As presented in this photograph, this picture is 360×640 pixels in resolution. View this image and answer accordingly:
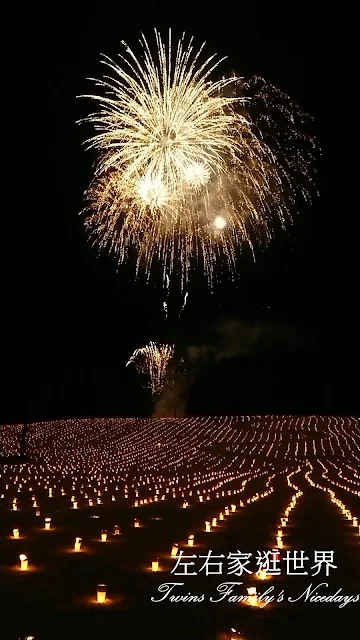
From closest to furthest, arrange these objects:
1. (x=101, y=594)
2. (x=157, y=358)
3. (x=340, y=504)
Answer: (x=101, y=594)
(x=340, y=504)
(x=157, y=358)

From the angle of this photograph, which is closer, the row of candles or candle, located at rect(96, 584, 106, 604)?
candle, located at rect(96, 584, 106, 604)

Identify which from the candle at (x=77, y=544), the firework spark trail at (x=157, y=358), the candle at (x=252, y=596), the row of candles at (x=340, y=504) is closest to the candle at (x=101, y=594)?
the candle at (x=252, y=596)

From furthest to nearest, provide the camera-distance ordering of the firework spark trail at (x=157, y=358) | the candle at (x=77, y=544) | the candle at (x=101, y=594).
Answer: the firework spark trail at (x=157, y=358) → the candle at (x=77, y=544) → the candle at (x=101, y=594)

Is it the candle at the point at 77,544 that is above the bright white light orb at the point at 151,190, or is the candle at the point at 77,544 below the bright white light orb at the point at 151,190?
below

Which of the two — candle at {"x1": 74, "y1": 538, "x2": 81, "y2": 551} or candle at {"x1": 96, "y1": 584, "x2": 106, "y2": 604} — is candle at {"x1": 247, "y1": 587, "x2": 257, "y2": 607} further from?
candle at {"x1": 74, "y1": 538, "x2": 81, "y2": 551}

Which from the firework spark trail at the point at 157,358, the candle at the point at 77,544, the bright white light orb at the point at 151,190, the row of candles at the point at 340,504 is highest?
the firework spark trail at the point at 157,358

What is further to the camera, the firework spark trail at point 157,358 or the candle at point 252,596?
the firework spark trail at point 157,358

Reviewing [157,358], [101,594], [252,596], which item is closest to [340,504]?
[252,596]

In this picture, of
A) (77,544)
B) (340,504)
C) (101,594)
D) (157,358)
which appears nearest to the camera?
(101,594)

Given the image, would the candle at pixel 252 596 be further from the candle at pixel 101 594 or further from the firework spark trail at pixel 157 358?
the firework spark trail at pixel 157 358

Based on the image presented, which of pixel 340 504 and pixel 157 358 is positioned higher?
pixel 157 358

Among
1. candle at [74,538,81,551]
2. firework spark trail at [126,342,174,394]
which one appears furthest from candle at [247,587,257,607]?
firework spark trail at [126,342,174,394]

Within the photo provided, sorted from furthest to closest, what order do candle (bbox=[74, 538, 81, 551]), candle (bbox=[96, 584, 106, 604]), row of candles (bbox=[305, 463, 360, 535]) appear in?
row of candles (bbox=[305, 463, 360, 535]) → candle (bbox=[74, 538, 81, 551]) → candle (bbox=[96, 584, 106, 604])

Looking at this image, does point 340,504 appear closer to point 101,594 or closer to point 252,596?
point 252,596
